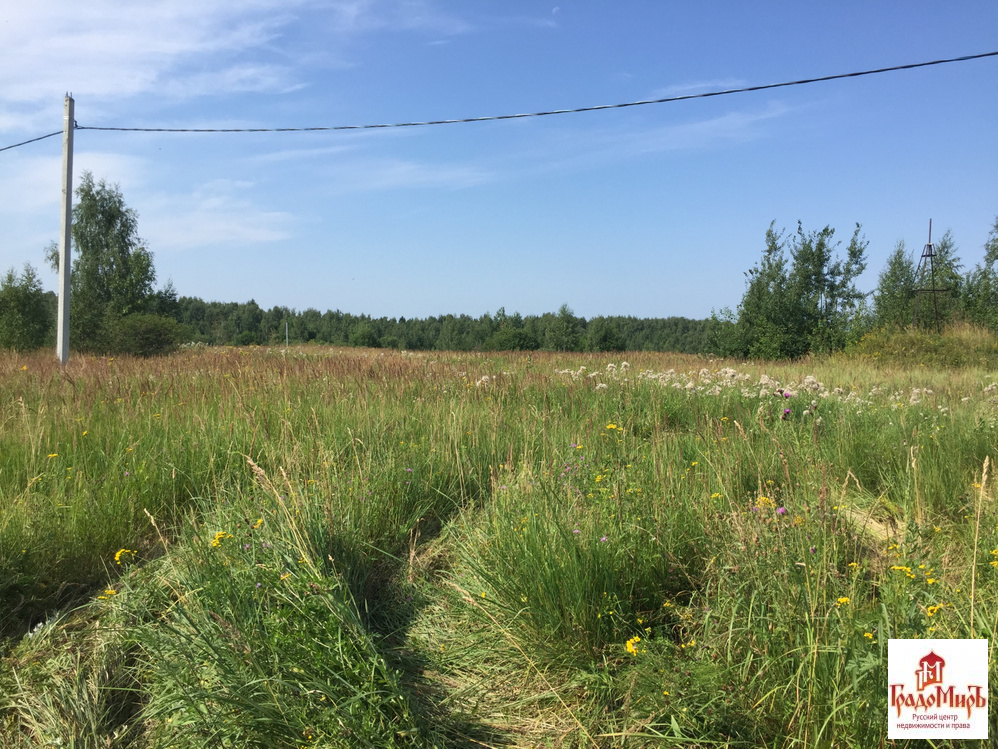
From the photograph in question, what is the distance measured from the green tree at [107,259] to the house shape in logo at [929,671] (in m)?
37.7

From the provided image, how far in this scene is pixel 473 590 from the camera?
2.87m

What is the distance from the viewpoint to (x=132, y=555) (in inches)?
123

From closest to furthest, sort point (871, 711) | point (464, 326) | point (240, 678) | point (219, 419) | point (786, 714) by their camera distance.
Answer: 1. point (871, 711)
2. point (786, 714)
3. point (240, 678)
4. point (219, 419)
5. point (464, 326)

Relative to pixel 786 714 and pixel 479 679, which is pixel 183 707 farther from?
pixel 786 714

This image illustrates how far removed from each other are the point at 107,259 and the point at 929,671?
134 feet

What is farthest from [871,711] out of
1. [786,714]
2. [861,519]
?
Result: [861,519]

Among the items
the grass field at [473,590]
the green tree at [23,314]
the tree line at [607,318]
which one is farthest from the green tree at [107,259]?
the grass field at [473,590]

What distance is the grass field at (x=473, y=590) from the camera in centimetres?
202

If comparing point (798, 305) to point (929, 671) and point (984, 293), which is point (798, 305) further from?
point (929, 671)

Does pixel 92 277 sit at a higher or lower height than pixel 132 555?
higher

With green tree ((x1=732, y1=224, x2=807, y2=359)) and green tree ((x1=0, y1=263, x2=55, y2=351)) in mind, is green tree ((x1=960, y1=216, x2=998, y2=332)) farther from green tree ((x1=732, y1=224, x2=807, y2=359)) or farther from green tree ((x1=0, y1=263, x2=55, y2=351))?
green tree ((x1=0, y1=263, x2=55, y2=351))

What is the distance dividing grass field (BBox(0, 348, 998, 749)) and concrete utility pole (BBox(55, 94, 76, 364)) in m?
6.95

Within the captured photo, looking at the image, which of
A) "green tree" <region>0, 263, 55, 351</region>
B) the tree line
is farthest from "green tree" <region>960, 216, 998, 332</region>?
"green tree" <region>0, 263, 55, 351</region>

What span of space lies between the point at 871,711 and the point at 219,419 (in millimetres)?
4841
